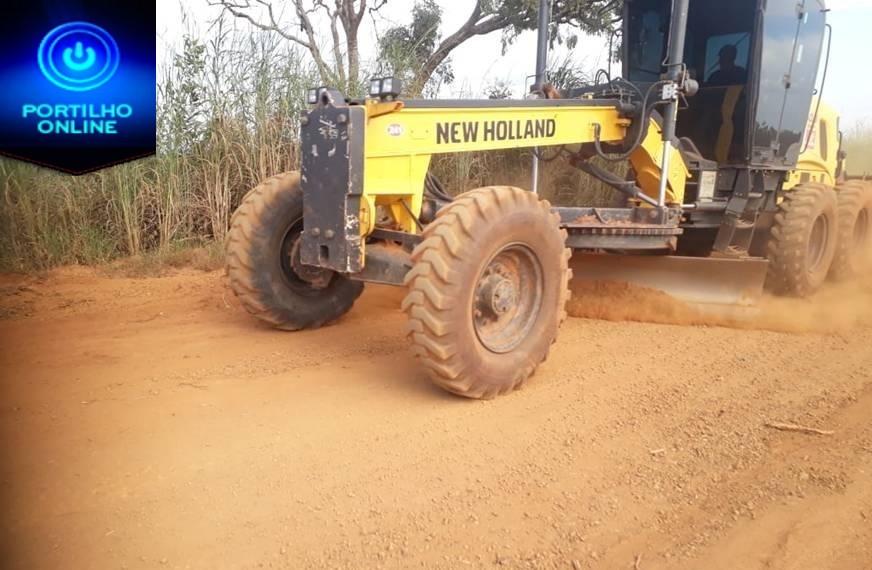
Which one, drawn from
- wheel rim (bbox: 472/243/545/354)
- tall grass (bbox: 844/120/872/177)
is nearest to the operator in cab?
wheel rim (bbox: 472/243/545/354)

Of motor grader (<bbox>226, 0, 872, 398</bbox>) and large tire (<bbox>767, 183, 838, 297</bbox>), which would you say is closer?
motor grader (<bbox>226, 0, 872, 398</bbox>)

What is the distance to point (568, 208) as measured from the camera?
5.11m

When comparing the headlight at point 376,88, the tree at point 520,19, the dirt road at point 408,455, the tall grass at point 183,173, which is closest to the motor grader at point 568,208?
the headlight at point 376,88

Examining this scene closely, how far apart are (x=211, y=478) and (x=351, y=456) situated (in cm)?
58

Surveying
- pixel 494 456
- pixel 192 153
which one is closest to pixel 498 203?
pixel 494 456

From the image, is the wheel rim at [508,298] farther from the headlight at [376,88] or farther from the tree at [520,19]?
the tree at [520,19]

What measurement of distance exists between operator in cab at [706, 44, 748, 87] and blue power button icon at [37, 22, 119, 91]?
4.63m

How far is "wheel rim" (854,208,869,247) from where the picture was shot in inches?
283

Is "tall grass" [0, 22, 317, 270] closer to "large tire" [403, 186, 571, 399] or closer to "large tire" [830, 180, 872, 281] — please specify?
"large tire" [403, 186, 571, 399]

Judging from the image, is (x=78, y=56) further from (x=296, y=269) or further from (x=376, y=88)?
(x=296, y=269)

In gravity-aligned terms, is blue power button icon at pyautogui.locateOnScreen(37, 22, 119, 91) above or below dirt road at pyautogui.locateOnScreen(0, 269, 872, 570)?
above

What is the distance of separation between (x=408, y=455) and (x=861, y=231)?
634 centimetres

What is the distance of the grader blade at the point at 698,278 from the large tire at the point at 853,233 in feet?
6.00

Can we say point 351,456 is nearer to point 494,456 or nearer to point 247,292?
point 494,456
